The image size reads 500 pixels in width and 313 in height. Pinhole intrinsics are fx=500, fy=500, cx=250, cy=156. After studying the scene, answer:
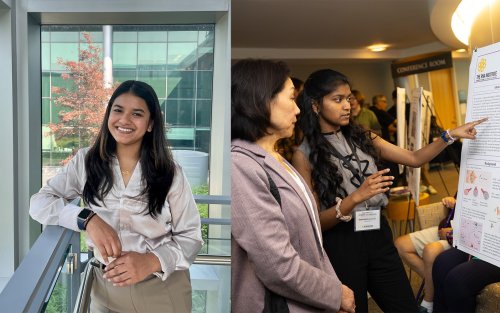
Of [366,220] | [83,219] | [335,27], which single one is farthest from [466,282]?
[335,27]

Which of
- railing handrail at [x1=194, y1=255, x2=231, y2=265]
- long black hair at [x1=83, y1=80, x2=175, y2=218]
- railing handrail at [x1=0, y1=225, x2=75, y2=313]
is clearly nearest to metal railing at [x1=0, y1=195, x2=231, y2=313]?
railing handrail at [x1=0, y1=225, x2=75, y2=313]

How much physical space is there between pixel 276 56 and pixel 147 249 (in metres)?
5.29

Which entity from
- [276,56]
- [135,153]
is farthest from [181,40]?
[276,56]

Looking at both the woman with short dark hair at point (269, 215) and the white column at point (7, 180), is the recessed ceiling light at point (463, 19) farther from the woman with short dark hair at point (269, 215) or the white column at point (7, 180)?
the white column at point (7, 180)

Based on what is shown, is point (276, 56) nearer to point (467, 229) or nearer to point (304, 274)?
point (467, 229)

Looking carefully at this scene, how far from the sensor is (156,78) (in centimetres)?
264

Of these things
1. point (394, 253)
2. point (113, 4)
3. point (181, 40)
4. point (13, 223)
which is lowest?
point (13, 223)

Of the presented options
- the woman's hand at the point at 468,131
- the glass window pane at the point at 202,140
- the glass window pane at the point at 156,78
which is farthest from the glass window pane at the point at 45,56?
the woman's hand at the point at 468,131

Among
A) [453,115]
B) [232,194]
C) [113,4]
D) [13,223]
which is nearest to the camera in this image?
[232,194]

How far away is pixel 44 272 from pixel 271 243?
0.44 meters

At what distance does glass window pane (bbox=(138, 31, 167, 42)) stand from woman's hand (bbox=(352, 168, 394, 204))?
67.8 inches

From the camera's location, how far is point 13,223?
3.29 m

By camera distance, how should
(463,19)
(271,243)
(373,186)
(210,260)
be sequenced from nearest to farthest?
1. (271,243)
2. (373,186)
3. (210,260)
4. (463,19)

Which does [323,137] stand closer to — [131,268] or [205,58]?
[131,268]
